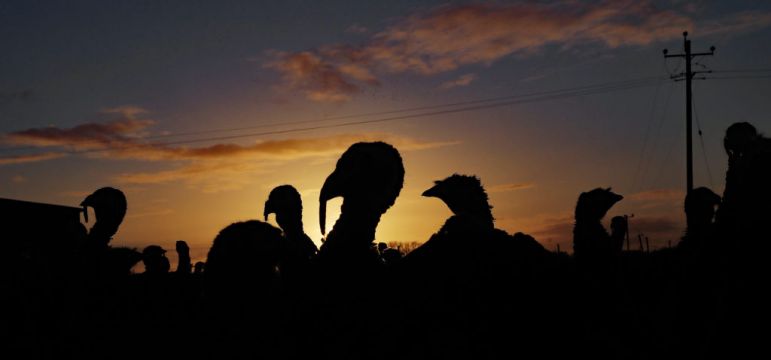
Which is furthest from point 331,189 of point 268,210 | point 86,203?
point 86,203

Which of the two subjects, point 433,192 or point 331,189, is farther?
point 433,192

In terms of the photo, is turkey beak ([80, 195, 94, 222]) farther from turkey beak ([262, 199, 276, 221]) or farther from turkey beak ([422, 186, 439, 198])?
turkey beak ([422, 186, 439, 198])

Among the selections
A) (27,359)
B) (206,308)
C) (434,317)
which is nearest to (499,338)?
(434,317)

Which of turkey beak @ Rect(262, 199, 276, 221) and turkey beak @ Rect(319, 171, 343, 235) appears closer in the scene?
turkey beak @ Rect(319, 171, 343, 235)

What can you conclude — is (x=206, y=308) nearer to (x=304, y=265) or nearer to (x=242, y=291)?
(x=242, y=291)

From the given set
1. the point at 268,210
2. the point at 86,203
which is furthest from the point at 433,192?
the point at 86,203

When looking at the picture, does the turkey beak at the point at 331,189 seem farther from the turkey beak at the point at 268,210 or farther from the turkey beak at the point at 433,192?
the turkey beak at the point at 433,192

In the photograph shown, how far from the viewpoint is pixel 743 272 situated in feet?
6.86

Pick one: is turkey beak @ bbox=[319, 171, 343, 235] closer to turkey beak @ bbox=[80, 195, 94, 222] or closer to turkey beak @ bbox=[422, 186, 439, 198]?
turkey beak @ bbox=[422, 186, 439, 198]

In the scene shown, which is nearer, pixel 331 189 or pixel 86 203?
pixel 331 189

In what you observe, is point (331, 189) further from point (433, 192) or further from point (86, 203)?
point (86, 203)

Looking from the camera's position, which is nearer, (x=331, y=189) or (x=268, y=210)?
(x=331, y=189)

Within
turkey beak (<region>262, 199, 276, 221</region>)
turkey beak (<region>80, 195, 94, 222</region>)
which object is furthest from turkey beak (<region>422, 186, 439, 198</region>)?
turkey beak (<region>80, 195, 94, 222</region>)

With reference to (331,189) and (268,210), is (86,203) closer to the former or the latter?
(268,210)
